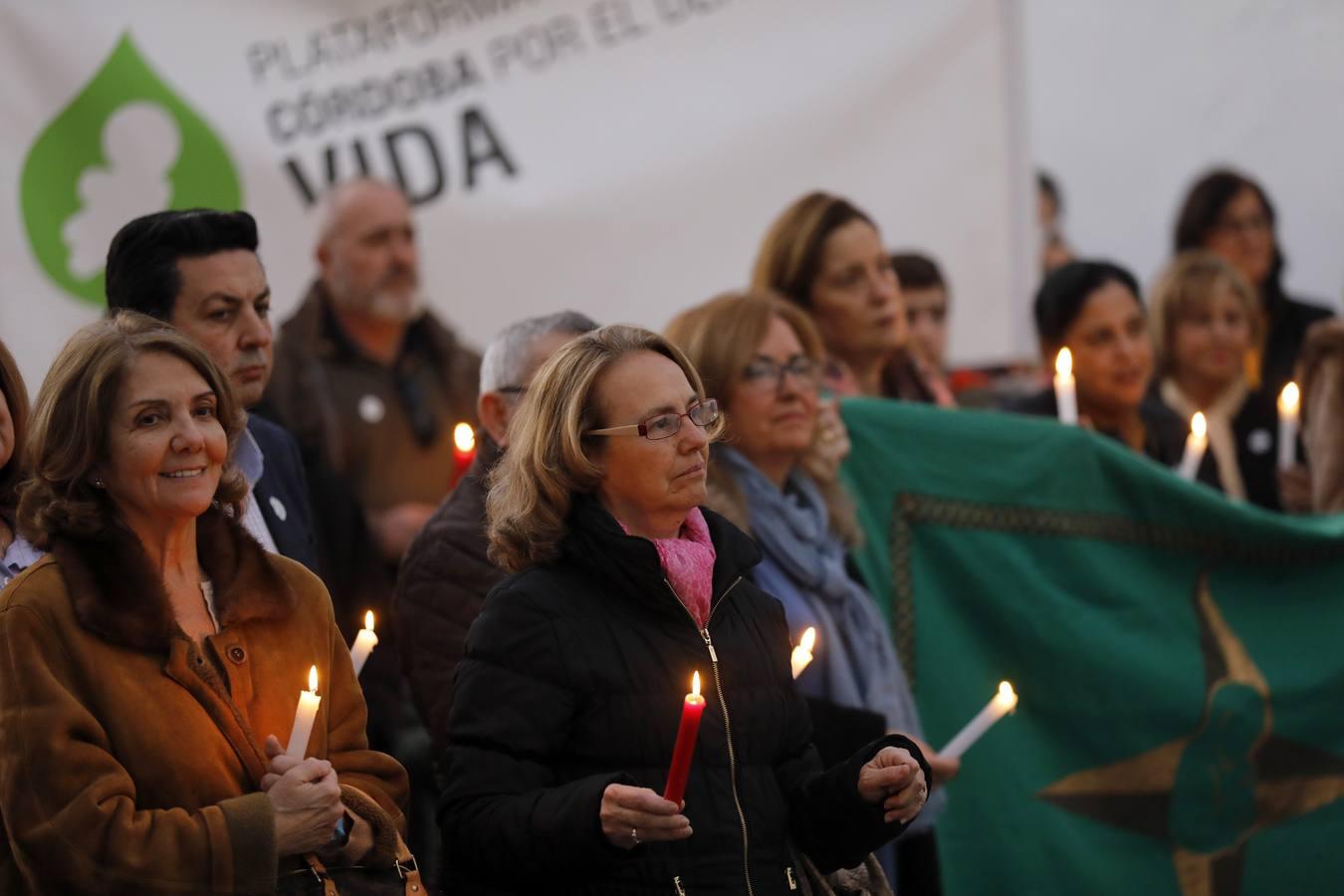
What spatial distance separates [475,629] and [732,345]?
4.60 ft

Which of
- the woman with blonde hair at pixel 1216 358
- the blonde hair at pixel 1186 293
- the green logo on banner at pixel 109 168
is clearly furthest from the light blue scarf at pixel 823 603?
the blonde hair at pixel 1186 293

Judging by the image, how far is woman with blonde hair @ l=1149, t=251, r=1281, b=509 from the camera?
6.50 metres

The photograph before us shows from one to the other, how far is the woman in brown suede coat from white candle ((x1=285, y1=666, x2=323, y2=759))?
2 cm

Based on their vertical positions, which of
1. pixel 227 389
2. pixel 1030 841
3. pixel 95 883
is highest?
pixel 227 389

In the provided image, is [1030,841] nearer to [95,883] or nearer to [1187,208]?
[95,883]

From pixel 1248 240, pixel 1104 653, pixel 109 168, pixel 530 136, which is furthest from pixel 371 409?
pixel 1248 240

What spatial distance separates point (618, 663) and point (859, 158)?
367 centimetres

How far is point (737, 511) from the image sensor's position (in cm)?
459

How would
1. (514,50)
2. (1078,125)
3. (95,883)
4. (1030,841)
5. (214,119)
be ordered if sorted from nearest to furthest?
(95,883)
(1030,841)
(214,119)
(514,50)
(1078,125)

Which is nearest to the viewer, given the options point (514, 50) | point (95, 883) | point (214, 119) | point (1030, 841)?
point (95, 883)

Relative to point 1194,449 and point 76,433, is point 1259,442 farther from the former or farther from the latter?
point 76,433

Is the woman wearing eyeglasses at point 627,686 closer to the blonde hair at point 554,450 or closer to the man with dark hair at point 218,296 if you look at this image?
the blonde hair at point 554,450

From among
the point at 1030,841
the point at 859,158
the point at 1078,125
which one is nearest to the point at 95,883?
the point at 1030,841

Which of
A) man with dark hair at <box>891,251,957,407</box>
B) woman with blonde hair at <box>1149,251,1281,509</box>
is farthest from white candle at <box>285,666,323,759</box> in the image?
woman with blonde hair at <box>1149,251,1281,509</box>
